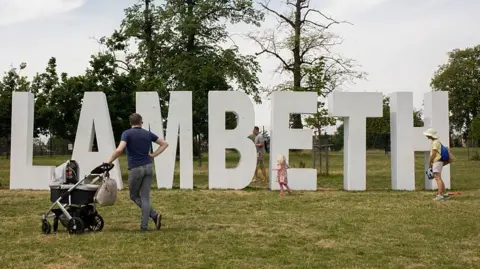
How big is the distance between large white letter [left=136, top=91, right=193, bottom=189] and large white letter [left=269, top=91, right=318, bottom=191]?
2.15m

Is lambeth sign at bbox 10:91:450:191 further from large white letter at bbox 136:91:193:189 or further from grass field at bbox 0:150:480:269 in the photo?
grass field at bbox 0:150:480:269

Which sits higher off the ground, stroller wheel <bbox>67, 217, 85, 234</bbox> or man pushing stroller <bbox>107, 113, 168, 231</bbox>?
man pushing stroller <bbox>107, 113, 168, 231</bbox>

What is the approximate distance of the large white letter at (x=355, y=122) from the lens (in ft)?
44.8

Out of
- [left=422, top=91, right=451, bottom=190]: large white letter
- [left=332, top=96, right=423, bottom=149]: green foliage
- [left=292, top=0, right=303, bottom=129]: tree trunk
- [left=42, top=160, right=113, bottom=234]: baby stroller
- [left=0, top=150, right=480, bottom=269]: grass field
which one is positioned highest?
[left=292, top=0, right=303, bottom=129]: tree trunk

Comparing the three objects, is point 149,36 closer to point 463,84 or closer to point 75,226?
point 75,226

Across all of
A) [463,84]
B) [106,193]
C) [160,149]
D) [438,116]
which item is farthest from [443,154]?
[463,84]

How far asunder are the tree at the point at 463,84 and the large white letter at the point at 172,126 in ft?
133

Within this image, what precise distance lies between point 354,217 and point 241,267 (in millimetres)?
4014

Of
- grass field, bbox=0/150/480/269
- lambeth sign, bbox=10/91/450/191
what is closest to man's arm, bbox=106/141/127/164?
grass field, bbox=0/150/480/269

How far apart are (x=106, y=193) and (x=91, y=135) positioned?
22.0 ft

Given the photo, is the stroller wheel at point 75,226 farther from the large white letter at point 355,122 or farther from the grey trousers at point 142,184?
the large white letter at point 355,122

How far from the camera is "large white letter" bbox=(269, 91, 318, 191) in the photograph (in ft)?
44.5

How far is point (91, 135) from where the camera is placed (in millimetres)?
Result: 13781

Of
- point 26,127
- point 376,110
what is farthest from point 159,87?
point 376,110
